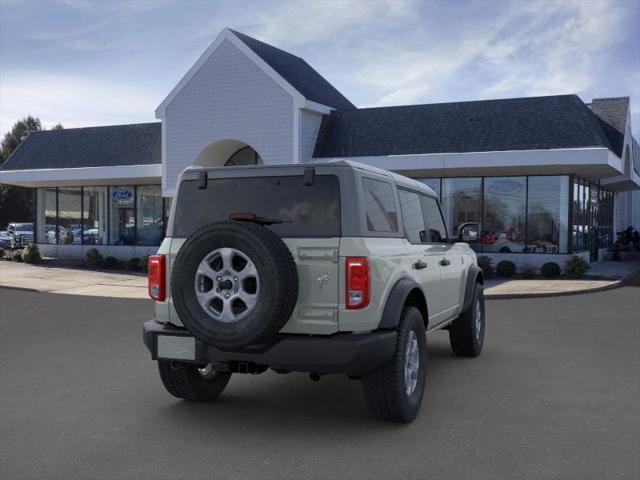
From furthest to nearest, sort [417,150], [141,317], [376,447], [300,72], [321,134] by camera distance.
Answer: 1. [300,72]
2. [321,134]
3. [417,150]
4. [141,317]
5. [376,447]

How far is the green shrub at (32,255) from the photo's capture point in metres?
27.8

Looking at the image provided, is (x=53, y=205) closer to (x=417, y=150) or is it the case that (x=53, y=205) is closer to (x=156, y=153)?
(x=156, y=153)

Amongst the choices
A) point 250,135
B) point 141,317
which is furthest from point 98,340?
point 250,135

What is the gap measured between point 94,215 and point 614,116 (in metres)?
22.3

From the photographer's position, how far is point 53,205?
101 ft

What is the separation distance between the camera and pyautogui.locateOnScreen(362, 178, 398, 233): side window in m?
5.63

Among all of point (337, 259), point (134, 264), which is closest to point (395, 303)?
point (337, 259)

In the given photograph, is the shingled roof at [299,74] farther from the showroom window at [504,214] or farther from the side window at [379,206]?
the side window at [379,206]

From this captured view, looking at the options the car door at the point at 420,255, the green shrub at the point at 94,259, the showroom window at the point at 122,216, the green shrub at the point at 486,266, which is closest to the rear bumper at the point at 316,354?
the car door at the point at 420,255

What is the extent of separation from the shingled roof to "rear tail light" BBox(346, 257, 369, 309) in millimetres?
17964

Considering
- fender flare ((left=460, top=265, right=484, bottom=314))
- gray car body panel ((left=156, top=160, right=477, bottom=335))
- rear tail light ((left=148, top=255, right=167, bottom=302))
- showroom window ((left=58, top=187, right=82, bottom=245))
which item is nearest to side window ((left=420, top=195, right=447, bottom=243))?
fender flare ((left=460, top=265, right=484, bottom=314))

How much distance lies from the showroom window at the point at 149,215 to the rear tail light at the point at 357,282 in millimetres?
23538

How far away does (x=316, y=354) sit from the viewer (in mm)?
5098

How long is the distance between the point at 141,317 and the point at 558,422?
8.57 metres
